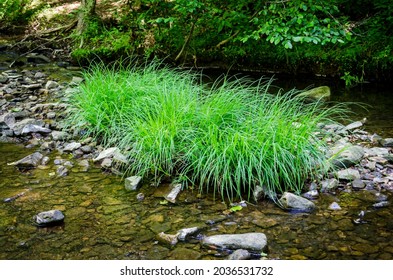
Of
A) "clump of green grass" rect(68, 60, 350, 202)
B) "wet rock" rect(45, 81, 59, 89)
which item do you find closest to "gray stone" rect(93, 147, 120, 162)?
"clump of green grass" rect(68, 60, 350, 202)

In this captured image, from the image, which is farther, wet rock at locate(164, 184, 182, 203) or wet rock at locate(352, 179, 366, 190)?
wet rock at locate(352, 179, 366, 190)

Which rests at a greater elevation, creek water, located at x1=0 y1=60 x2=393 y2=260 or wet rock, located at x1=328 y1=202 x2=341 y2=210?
wet rock, located at x1=328 y1=202 x2=341 y2=210

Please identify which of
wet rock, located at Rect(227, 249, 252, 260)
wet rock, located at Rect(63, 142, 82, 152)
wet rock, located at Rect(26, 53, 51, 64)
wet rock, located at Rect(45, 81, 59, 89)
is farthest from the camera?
wet rock, located at Rect(26, 53, 51, 64)

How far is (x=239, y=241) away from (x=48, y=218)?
5.12 feet

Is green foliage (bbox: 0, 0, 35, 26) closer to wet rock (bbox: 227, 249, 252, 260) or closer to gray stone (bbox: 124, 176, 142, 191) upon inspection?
gray stone (bbox: 124, 176, 142, 191)

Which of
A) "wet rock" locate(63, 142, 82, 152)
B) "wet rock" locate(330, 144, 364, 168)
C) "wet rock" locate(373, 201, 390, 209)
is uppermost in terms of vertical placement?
"wet rock" locate(330, 144, 364, 168)

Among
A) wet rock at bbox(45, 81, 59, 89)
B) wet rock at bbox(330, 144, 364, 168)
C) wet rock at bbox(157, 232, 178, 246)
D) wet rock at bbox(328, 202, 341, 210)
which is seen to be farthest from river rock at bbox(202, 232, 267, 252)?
wet rock at bbox(45, 81, 59, 89)

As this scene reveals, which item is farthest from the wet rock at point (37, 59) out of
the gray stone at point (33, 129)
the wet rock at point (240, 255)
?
the wet rock at point (240, 255)

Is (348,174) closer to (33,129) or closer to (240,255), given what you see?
(240,255)

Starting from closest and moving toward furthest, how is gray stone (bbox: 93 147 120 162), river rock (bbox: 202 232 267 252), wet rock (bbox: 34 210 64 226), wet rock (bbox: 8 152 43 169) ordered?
river rock (bbox: 202 232 267 252)
wet rock (bbox: 34 210 64 226)
wet rock (bbox: 8 152 43 169)
gray stone (bbox: 93 147 120 162)

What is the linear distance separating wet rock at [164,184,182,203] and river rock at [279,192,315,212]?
0.96m

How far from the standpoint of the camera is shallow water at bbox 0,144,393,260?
3.17 metres

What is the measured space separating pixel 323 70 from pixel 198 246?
7.27 m
